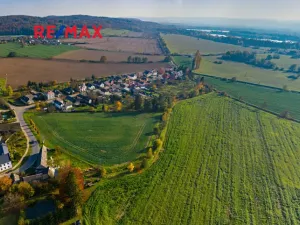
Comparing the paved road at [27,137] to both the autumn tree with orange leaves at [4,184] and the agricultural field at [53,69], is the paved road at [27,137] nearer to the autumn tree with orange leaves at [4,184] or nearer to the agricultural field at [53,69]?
the autumn tree with orange leaves at [4,184]

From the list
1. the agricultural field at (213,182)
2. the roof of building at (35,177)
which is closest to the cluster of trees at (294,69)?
the agricultural field at (213,182)

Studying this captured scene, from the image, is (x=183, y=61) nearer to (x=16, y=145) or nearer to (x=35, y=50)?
(x=35, y=50)

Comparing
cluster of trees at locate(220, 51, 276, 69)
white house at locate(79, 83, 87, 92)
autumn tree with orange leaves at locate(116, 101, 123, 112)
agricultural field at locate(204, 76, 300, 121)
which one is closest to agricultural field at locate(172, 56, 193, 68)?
cluster of trees at locate(220, 51, 276, 69)

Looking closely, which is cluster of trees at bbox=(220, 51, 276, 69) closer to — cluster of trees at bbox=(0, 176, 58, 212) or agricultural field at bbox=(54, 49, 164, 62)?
agricultural field at bbox=(54, 49, 164, 62)

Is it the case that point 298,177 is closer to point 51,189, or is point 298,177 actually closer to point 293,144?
point 293,144

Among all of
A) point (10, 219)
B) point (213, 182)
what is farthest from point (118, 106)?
point (10, 219)

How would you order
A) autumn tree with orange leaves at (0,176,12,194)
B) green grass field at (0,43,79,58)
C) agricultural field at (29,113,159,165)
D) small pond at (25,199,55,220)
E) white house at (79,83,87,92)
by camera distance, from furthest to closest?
green grass field at (0,43,79,58) < white house at (79,83,87,92) < agricultural field at (29,113,159,165) < autumn tree with orange leaves at (0,176,12,194) < small pond at (25,199,55,220)
